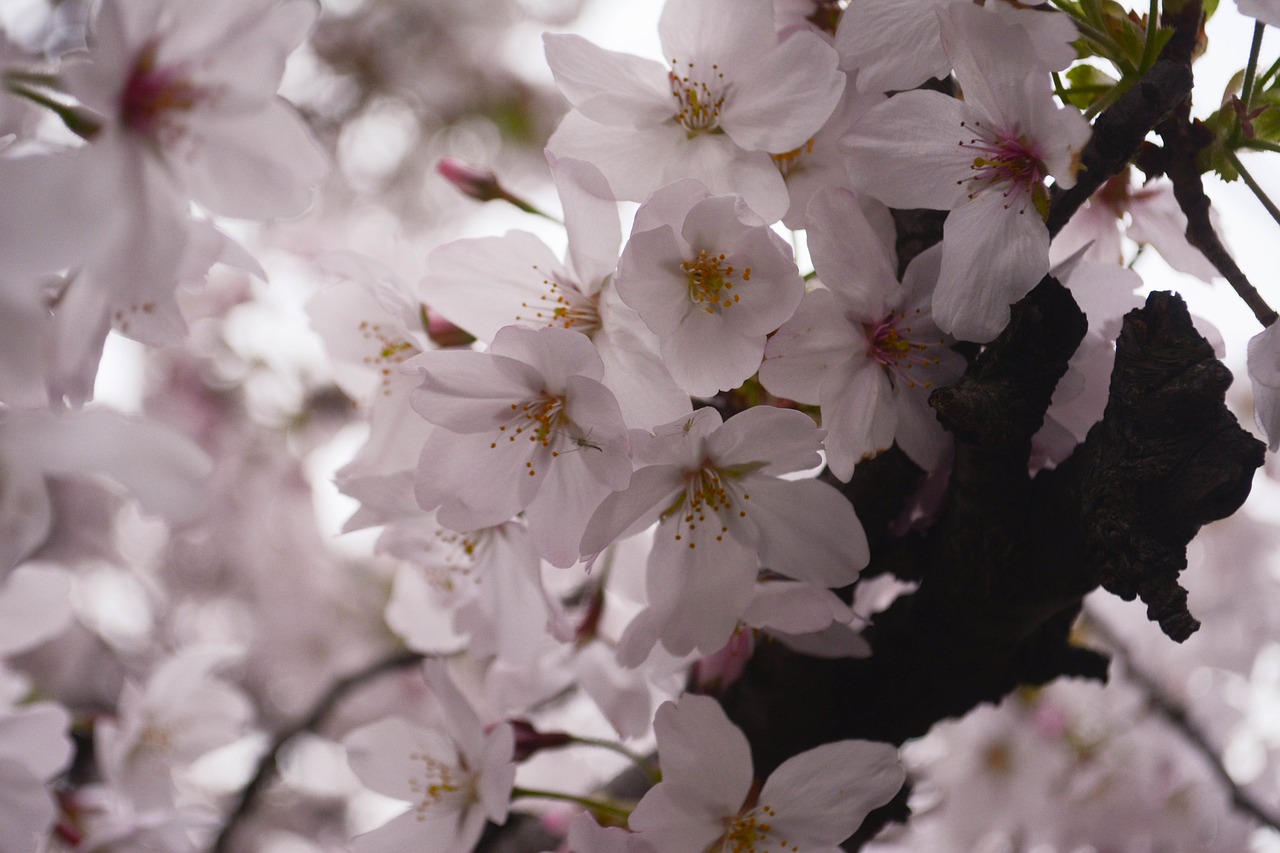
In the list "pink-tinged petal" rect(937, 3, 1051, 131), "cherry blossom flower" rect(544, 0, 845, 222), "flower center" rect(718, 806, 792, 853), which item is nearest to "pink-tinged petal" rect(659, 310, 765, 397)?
"cherry blossom flower" rect(544, 0, 845, 222)

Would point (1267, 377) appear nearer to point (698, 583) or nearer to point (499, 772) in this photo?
point (698, 583)

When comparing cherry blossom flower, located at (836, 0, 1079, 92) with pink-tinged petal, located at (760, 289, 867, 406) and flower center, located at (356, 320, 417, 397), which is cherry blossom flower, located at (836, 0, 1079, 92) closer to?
pink-tinged petal, located at (760, 289, 867, 406)

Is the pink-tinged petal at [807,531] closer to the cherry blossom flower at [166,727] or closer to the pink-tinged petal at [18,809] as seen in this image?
the pink-tinged petal at [18,809]

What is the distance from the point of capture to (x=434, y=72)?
3039 mm

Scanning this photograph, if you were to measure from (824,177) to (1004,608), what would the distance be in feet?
1.16

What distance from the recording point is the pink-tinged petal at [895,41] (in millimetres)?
639

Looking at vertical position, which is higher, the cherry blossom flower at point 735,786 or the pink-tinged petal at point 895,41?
the pink-tinged petal at point 895,41

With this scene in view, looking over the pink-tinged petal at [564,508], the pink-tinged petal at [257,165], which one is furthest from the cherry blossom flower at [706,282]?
the pink-tinged petal at [257,165]

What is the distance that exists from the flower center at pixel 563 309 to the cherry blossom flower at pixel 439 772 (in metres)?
0.30

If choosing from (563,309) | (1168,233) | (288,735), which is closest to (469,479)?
(563,309)

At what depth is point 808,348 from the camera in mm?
643

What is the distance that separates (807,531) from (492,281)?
0.30m

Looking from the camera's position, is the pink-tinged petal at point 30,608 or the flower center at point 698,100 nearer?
the flower center at point 698,100

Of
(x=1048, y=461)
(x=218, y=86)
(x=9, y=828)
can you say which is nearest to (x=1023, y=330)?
(x=1048, y=461)
